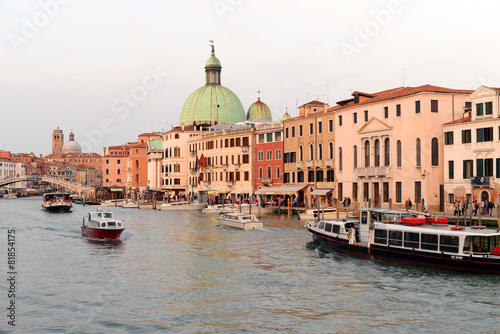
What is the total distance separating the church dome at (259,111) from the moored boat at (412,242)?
2672 inches

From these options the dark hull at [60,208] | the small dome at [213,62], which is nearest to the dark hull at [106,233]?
the dark hull at [60,208]

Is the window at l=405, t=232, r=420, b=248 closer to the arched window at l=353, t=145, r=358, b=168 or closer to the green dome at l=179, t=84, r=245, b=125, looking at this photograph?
the arched window at l=353, t=145, r=358, b=168

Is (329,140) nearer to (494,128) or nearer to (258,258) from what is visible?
(494,128)

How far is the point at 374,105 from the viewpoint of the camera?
51.5 m

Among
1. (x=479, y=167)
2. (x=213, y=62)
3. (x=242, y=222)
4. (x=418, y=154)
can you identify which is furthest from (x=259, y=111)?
(x=479, y=167)

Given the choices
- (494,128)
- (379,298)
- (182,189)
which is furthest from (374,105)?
(182,189)

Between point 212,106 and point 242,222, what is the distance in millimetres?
55840

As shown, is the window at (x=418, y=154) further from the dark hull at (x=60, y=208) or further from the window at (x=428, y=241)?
the dark hull at (x=60, y=208)

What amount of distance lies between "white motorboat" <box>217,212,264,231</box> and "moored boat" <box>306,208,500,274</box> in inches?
459

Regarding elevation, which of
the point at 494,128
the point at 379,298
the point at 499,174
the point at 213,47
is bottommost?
the point at 379,298

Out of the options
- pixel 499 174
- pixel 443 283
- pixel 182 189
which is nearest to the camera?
pixel 443 283

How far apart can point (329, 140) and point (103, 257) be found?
32.1 meters

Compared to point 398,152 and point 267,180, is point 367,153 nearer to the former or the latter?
point 398,152

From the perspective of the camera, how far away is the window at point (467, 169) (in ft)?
140
